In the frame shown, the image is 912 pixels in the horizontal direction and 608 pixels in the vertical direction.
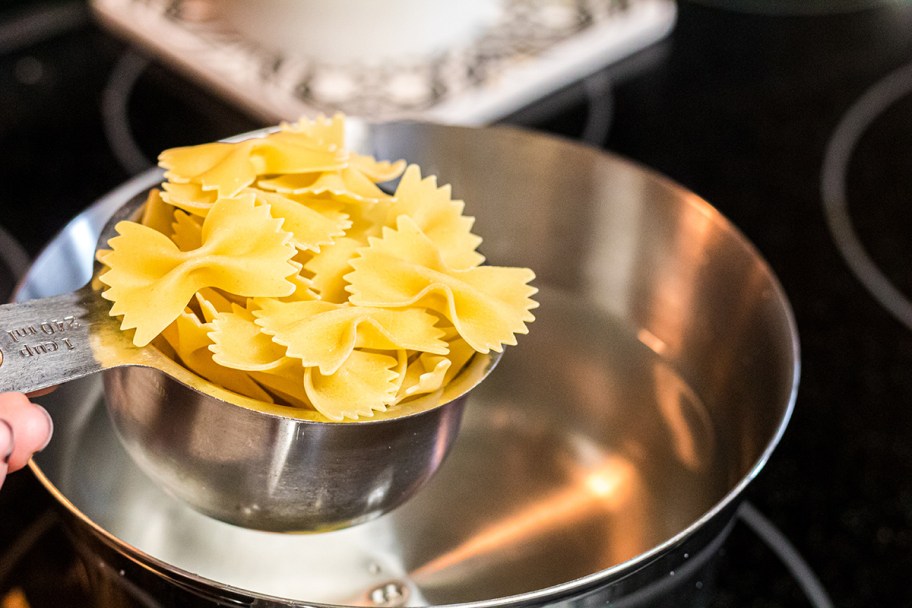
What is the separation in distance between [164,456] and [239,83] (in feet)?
1.46

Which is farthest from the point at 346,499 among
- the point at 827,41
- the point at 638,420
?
the point at 827,41

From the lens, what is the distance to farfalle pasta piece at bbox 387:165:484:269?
448 mm

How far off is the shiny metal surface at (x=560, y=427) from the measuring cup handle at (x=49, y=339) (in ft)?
0.15

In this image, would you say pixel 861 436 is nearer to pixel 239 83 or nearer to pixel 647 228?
pixel 647 228

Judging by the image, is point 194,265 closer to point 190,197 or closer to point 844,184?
point 190,197

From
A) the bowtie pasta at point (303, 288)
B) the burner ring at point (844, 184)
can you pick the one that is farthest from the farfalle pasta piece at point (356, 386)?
the burner ring at point (844, 184)

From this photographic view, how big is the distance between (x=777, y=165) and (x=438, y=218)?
0.41 metres

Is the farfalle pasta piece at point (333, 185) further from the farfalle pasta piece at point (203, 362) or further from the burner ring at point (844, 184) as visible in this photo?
the burner ring at point (844, 184)

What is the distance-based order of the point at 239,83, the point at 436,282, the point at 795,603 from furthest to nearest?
the point at 239,83
the point at 795,603
the point at 436,282

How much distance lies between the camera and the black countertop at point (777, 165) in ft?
1.78

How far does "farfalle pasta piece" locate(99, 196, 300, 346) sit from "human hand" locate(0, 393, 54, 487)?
0.04m

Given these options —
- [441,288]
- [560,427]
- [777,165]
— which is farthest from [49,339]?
[777,165]

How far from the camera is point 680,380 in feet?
→ 1.80

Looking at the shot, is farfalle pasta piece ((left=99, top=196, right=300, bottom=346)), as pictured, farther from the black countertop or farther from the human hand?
the black countertop
